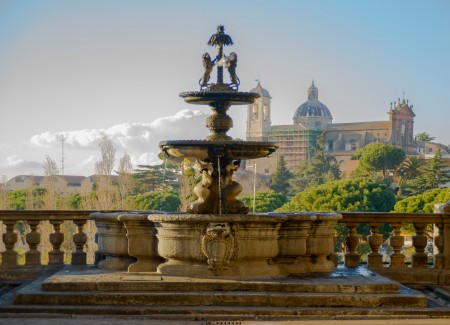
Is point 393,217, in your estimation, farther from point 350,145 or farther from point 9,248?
point 350,145

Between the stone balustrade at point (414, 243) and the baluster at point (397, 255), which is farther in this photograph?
the baluster at point (397, 255)

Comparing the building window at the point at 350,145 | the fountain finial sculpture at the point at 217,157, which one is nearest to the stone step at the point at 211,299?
the fountain finial sculpture at the point at 217,157

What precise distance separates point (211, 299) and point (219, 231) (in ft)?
2.58

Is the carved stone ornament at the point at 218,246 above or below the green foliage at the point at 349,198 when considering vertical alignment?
above

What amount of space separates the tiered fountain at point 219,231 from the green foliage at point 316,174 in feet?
368

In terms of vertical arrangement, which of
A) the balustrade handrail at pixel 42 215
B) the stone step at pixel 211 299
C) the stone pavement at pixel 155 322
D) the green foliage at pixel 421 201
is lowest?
the green foliage at pixel 421 201

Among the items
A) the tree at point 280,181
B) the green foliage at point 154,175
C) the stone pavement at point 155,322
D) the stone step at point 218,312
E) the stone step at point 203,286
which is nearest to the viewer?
the stone pavement at point 155,322

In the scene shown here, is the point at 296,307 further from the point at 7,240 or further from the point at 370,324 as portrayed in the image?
the point at 7,240

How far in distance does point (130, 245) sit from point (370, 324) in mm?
3050

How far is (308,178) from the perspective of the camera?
135125 millimetres

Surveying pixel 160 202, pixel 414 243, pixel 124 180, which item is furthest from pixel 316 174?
pixel 414 243

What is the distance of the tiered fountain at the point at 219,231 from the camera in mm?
11125

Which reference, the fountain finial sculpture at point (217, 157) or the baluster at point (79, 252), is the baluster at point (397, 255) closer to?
the fountain finial sculpture at point (217, 157)

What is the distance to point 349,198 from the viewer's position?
67438mm
